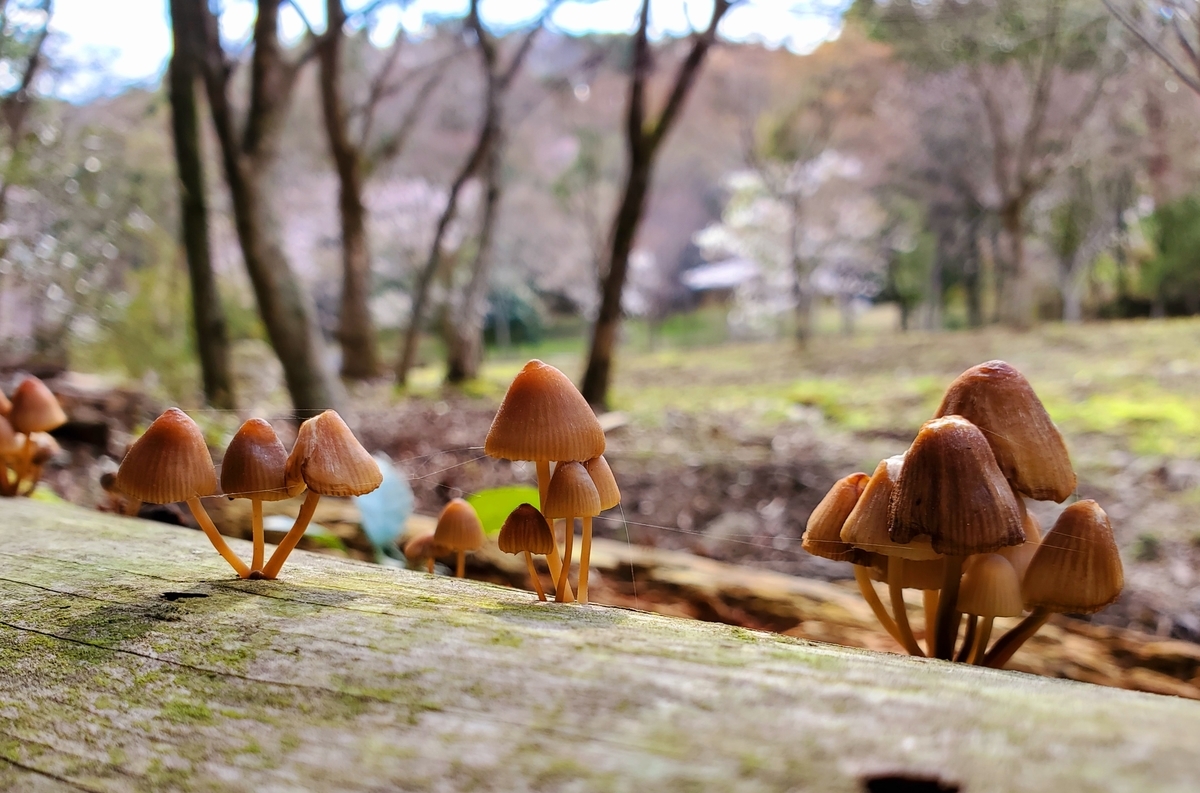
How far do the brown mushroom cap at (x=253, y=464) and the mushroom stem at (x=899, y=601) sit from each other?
0.75 meters

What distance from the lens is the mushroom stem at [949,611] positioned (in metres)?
0.83

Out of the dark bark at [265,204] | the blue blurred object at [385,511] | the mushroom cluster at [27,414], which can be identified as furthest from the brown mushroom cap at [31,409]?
the dark bark at [265,204]

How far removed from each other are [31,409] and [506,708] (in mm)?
1340

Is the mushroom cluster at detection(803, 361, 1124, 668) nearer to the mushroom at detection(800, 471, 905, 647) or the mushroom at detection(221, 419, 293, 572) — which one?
the mushroom at detection(800, 471, 905, 647)

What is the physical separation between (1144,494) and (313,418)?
2.90m

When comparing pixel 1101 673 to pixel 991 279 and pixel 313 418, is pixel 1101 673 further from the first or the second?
pixel 991 279

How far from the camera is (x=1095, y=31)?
10.6ft

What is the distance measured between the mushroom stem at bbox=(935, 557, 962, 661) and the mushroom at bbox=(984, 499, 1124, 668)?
0.07m

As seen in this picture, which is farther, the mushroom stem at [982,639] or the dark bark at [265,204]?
the dark bark at [265,204]

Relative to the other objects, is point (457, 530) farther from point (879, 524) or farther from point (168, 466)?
point (879, 524)

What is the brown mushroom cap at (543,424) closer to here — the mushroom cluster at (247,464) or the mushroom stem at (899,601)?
the mushroom cluster at (247,464)

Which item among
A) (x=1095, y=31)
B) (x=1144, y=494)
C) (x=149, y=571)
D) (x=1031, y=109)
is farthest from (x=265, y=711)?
(x=1031, y=109)

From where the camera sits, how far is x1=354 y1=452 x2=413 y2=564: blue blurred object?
153 centimetres

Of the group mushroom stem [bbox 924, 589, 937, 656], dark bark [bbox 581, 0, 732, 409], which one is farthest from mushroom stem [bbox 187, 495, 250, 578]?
dark bark [bbox 581, 0, 732, 409]
